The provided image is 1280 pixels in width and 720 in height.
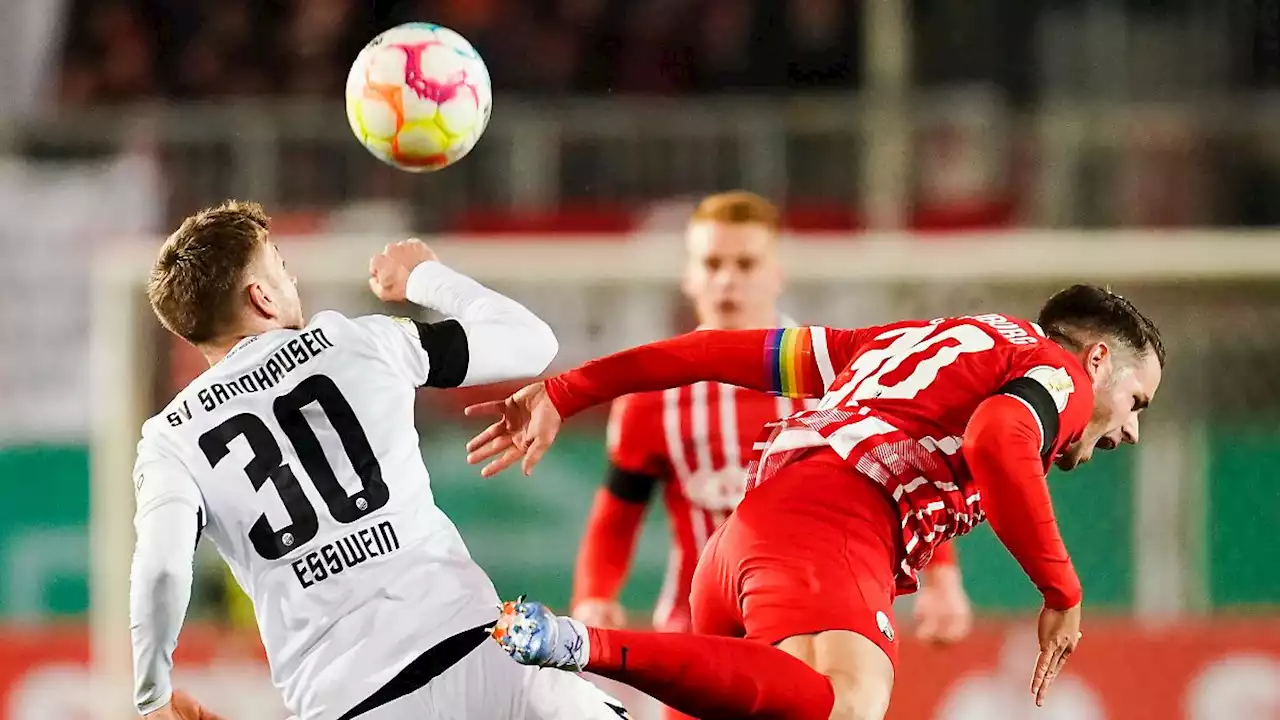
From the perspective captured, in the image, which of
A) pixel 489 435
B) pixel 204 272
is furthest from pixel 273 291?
pixel 489 435

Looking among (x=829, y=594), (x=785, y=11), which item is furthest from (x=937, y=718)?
(x=785, y=11)

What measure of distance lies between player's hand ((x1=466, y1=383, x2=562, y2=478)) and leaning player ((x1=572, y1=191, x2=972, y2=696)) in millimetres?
1215

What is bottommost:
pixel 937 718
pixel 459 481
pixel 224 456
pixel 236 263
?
pixel 937 718

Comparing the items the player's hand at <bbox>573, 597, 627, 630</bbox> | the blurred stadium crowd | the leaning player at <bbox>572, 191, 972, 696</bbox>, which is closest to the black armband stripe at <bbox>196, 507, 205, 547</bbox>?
the leaning player at <bbox>572, 191, 972, 696</bbox>

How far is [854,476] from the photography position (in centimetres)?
380

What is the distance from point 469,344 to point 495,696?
73 centimetres

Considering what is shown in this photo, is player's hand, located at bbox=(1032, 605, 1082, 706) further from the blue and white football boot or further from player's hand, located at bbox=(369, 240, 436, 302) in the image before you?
player's hand, located at bbox=(369, 240, 436, 302)

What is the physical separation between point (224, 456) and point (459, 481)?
16.9 feet

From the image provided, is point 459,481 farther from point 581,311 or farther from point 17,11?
point 17,11

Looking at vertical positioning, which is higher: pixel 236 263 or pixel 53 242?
pixel 236 263

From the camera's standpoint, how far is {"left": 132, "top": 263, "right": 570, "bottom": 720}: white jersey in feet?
11.7

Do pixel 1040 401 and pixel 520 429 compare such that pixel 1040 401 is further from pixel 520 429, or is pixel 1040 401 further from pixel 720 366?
pixel 520 429

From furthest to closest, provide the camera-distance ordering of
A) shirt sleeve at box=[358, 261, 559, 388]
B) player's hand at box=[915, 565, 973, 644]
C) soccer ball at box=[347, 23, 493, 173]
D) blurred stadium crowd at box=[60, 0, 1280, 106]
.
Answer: blurred stadium crowd at box=[60, 0, 1280, 106] < player's hand at box=[915, 565, 973, 644] < soccer ball at box=[347, 23, 493, 173] < shirt sleeve at box=[358, 261, 559, 388]

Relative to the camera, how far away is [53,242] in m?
10.2
